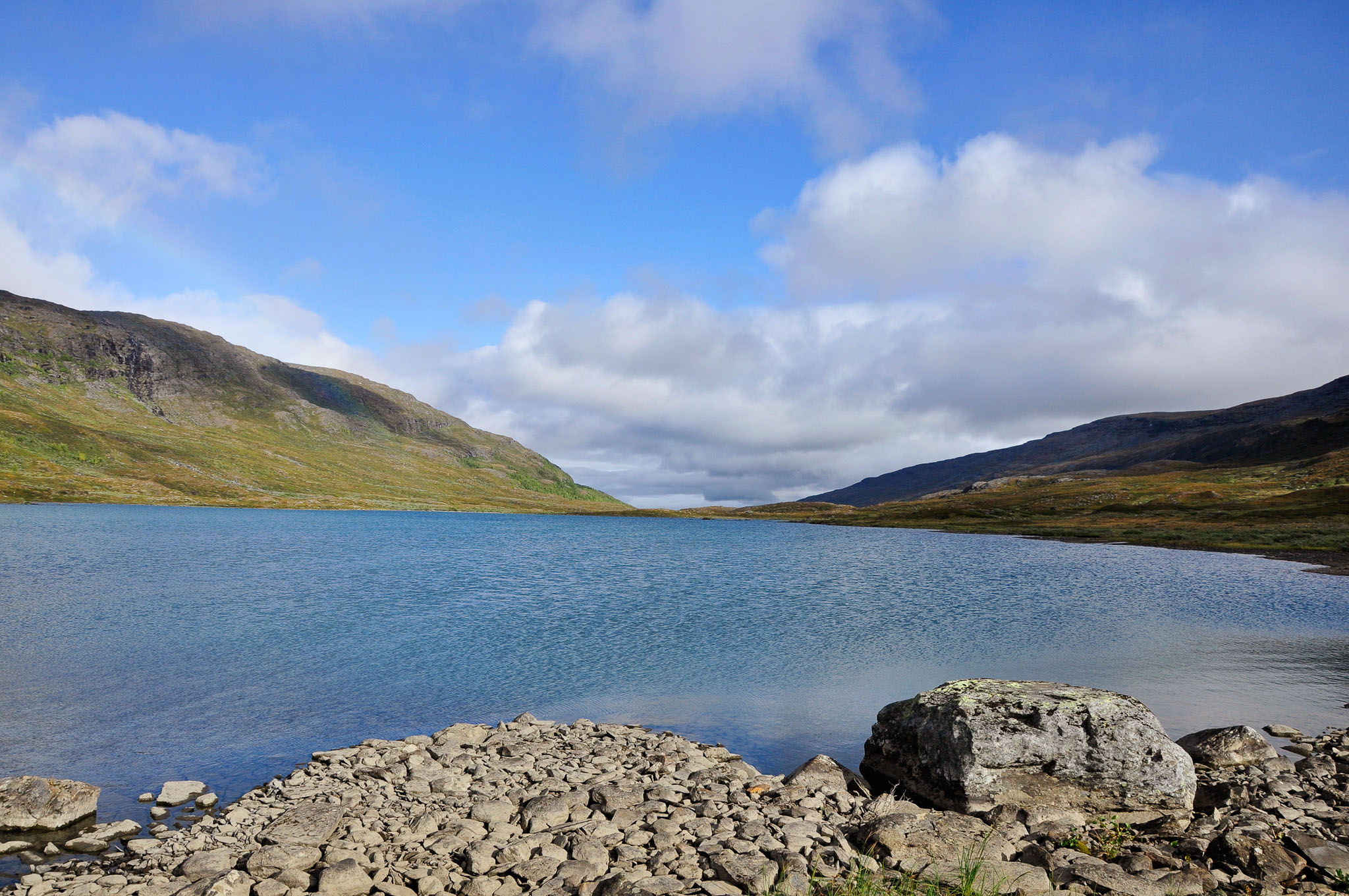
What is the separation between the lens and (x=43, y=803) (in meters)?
15.1

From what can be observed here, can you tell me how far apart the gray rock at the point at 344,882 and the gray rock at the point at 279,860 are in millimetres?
770

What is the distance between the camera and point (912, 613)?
48.6 metres

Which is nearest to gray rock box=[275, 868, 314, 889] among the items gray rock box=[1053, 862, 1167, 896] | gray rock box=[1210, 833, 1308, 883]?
gray rock box=[1053, 862, 1167, 896]

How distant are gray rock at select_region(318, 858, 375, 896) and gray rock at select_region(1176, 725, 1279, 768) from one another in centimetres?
2180

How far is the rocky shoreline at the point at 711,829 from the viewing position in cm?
1214

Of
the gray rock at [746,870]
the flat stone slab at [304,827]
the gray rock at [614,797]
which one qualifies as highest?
the flat stone slab at [304,827]

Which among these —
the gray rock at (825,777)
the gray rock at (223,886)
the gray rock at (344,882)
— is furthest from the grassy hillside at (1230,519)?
the gray rock at (223,886)

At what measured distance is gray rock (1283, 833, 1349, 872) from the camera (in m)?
12.4

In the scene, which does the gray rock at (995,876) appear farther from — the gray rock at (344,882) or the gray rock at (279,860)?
the gray rock at (279,860)

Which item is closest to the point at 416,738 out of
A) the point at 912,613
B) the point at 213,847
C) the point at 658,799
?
the point at 213,847

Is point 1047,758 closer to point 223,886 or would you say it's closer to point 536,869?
point 536,869

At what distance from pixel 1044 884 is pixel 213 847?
1587cm

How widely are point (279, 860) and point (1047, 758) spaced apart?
56.6ft

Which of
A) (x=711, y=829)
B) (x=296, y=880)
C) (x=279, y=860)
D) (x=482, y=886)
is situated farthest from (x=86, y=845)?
(x=711, y=829)
